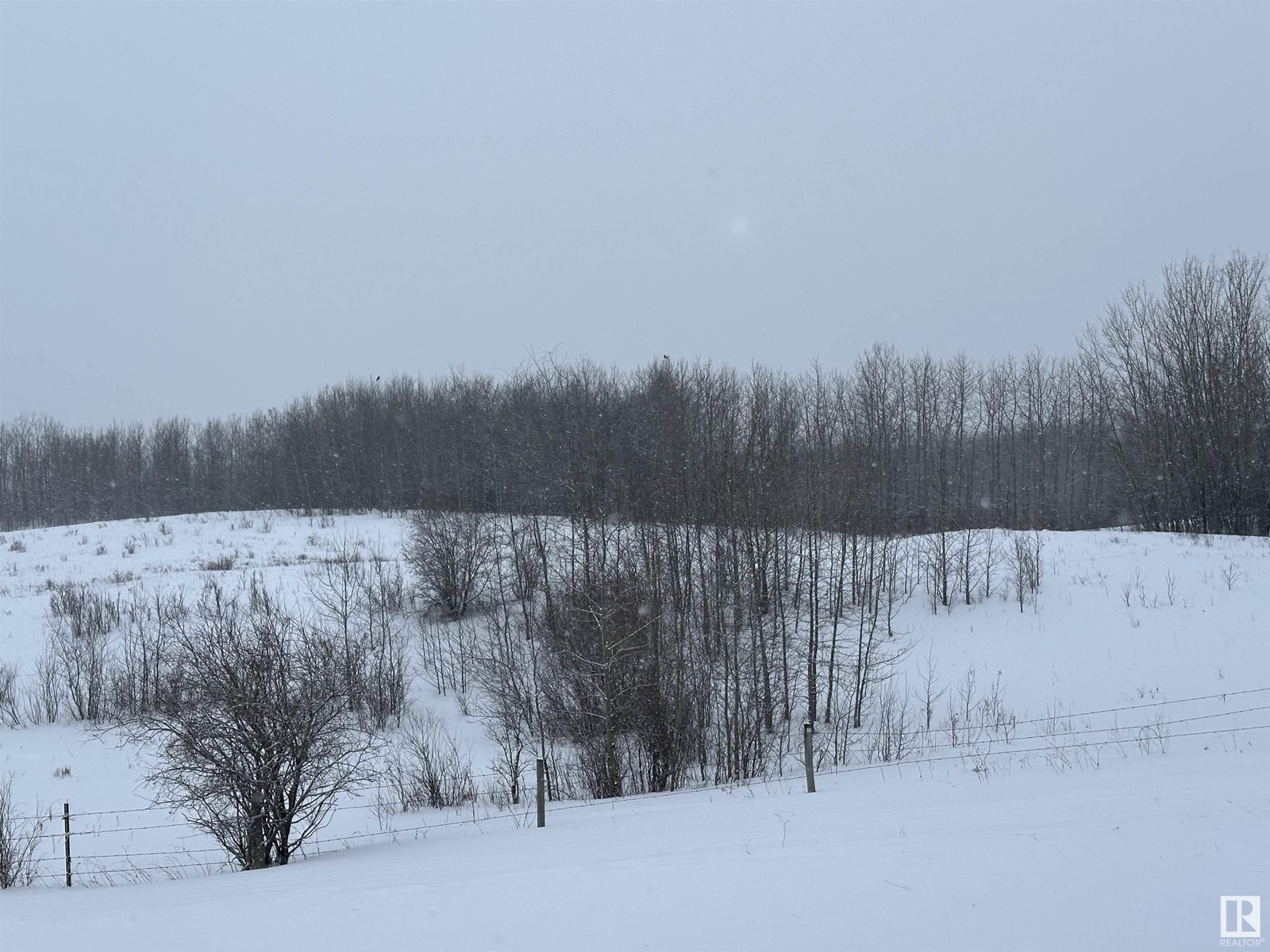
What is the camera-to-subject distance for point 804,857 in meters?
7.27

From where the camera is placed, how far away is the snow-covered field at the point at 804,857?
18.4 feet

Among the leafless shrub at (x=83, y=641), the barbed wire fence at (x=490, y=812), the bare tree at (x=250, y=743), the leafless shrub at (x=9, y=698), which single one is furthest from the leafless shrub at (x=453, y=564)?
the bare tree at (x=250, y=743)

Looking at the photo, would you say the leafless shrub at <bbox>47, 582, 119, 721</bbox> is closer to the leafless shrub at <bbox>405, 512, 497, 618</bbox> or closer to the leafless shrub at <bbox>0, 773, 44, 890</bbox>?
the leafless shrub at <bbox>405, 512, 497, 618</bbox>

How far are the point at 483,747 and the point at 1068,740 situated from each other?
14240 mm

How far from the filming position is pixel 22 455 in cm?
7612

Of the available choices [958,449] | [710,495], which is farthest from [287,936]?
[958,449]

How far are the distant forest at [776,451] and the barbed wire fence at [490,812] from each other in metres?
8.00

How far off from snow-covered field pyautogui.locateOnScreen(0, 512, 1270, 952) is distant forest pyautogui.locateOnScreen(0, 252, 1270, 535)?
32.2 feet

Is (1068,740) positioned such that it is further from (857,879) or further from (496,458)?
(496,458)

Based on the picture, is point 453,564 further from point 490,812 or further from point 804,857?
point 804,857

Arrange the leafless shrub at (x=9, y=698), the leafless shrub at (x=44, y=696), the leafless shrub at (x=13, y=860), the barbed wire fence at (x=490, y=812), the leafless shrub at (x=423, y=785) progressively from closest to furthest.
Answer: the leafless shrub at (x=13, y=860) < the barbed wire fence at (x=490, y=812) < the leafless shrub at (x=423, y=785) < the leafless shrub at (x=9, y=698) < the leafless shrub at (x=44, y=696)

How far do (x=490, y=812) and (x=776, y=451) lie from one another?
12.7 m

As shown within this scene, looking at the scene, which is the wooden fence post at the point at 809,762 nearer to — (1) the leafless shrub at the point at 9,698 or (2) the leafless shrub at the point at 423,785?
(2) the leafless shrub at the point at 423,785

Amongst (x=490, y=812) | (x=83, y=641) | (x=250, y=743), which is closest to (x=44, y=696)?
(x=83, y=641)
